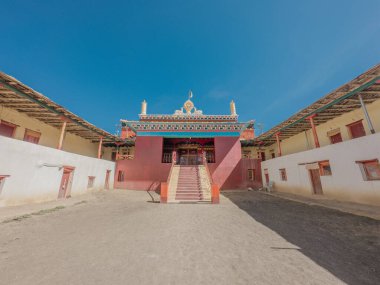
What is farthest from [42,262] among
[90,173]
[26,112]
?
[26,112]

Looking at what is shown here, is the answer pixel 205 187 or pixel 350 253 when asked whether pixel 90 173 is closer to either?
pixel 205 187

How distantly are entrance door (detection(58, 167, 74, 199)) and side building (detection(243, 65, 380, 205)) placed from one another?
16876 mm

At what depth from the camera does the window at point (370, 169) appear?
7.52 meters

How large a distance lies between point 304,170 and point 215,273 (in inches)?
470

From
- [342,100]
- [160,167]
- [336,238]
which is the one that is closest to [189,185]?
[160,167]

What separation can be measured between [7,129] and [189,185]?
13137 mm

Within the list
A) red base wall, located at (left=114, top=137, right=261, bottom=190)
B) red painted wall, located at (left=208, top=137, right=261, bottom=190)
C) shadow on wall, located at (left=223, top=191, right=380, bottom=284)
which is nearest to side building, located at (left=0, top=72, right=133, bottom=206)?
red base wall, located at (left=114, top=137, right=261, bottom=190)

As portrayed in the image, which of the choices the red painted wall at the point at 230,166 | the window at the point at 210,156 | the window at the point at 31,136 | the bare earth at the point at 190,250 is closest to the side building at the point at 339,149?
the red painted wall at the point at 230,166

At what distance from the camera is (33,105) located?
1019cm

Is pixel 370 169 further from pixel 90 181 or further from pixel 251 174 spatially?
pixel 90 181

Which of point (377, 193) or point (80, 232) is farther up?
point (377, 193)

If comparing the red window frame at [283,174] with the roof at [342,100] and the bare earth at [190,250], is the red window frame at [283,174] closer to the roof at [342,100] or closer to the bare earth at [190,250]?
the roof at [342,100]

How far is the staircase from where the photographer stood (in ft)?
32.7

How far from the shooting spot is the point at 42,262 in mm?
3098
